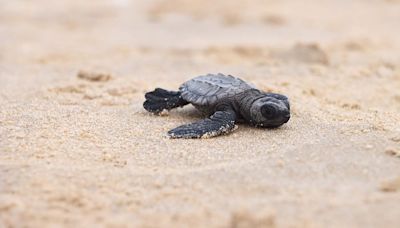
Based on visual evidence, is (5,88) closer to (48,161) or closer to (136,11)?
(48,161)

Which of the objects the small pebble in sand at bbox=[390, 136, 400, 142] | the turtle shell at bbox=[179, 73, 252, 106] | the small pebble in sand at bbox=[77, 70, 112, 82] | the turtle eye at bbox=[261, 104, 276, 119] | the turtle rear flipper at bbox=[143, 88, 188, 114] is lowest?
the small pebble in sand at bbox=[77, 70, 112, 82]

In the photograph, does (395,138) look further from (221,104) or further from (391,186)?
(221,104)

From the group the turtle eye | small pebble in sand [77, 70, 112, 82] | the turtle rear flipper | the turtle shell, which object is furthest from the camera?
small pebble in sand [77, 70, 112, 82]

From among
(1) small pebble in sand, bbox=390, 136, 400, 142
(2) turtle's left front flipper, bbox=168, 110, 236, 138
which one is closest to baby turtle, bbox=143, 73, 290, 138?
(2) turtle's left front flipper, bbox=168, 110, 236, 138

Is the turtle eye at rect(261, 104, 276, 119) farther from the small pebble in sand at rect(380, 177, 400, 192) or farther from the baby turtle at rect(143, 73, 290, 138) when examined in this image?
the small pebble in sand at rect(380, 177, 400, 192)

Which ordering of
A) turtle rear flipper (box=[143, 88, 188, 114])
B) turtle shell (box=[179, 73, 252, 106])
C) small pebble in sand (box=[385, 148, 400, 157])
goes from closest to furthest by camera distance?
small pebble in sand (box=[385, 148, 400, 157]) → turtle shell (box=[179, 73, 252, 106]) → turtle rear flipper (box=[143, 88, 188, 114])
